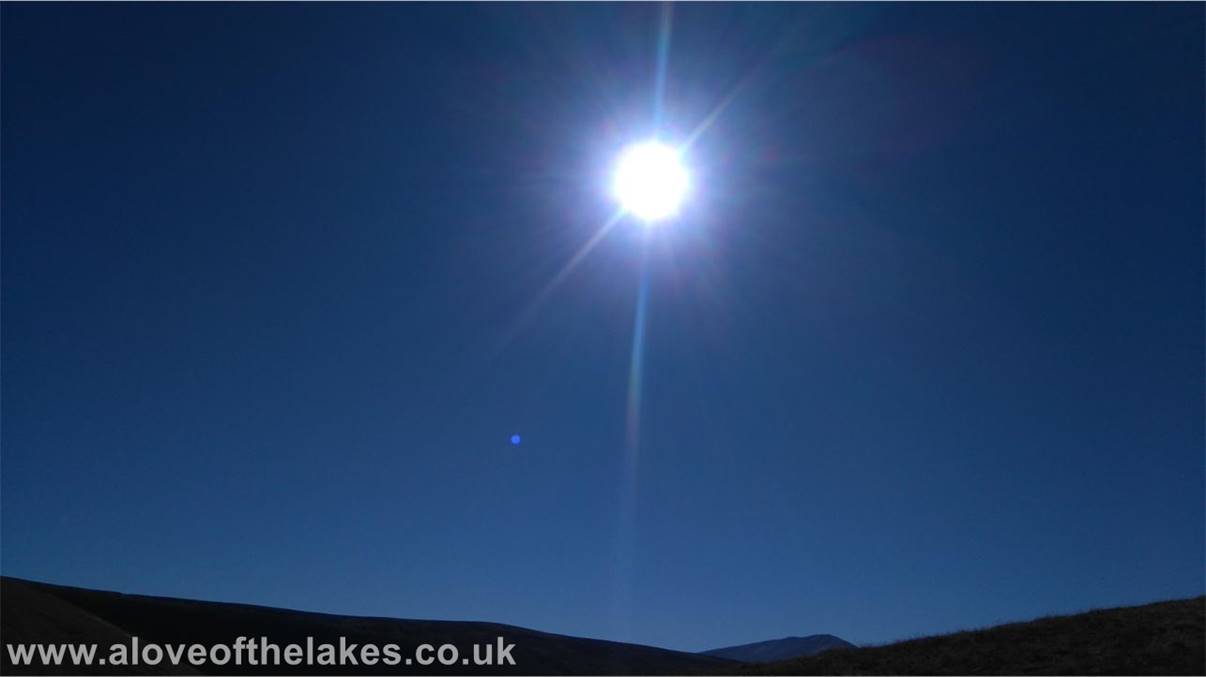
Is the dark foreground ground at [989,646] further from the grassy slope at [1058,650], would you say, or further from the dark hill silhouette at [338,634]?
the dark hill silhouette at [338,634]

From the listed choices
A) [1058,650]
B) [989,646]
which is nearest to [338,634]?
[989,646]

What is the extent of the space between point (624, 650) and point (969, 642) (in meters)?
62.8

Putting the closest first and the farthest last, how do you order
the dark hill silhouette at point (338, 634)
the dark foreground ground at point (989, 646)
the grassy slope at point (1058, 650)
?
the grassy slope at point (1058, 650), the dark foreground ground at point (989, 646), the dark hill silhouette at point (338, 634)

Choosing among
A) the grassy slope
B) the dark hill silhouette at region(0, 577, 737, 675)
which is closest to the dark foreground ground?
the grassy slope

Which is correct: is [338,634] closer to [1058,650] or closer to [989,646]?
[989,646]

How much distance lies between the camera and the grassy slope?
23562 mm

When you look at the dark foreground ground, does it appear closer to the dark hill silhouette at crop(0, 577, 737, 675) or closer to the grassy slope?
the grassy slope

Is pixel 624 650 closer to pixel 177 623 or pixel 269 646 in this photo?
pixel 269 646

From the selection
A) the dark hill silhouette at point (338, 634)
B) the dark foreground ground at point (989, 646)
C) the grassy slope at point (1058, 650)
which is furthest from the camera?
the dark hill silhouette at point (338, 634)

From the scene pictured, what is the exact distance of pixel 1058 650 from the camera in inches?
1032

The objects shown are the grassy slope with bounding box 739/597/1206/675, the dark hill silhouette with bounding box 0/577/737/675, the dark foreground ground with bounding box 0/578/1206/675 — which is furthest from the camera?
the dark hill silhouette with bounding box 0/577/737/675

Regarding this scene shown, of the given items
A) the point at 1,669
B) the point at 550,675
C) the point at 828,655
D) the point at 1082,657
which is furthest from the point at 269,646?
the point at 1082,657

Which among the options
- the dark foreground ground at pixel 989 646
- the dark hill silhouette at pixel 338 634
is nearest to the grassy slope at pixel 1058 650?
the dark foreground ground at pixel 989 646

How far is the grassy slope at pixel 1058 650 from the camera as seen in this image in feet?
77.3
